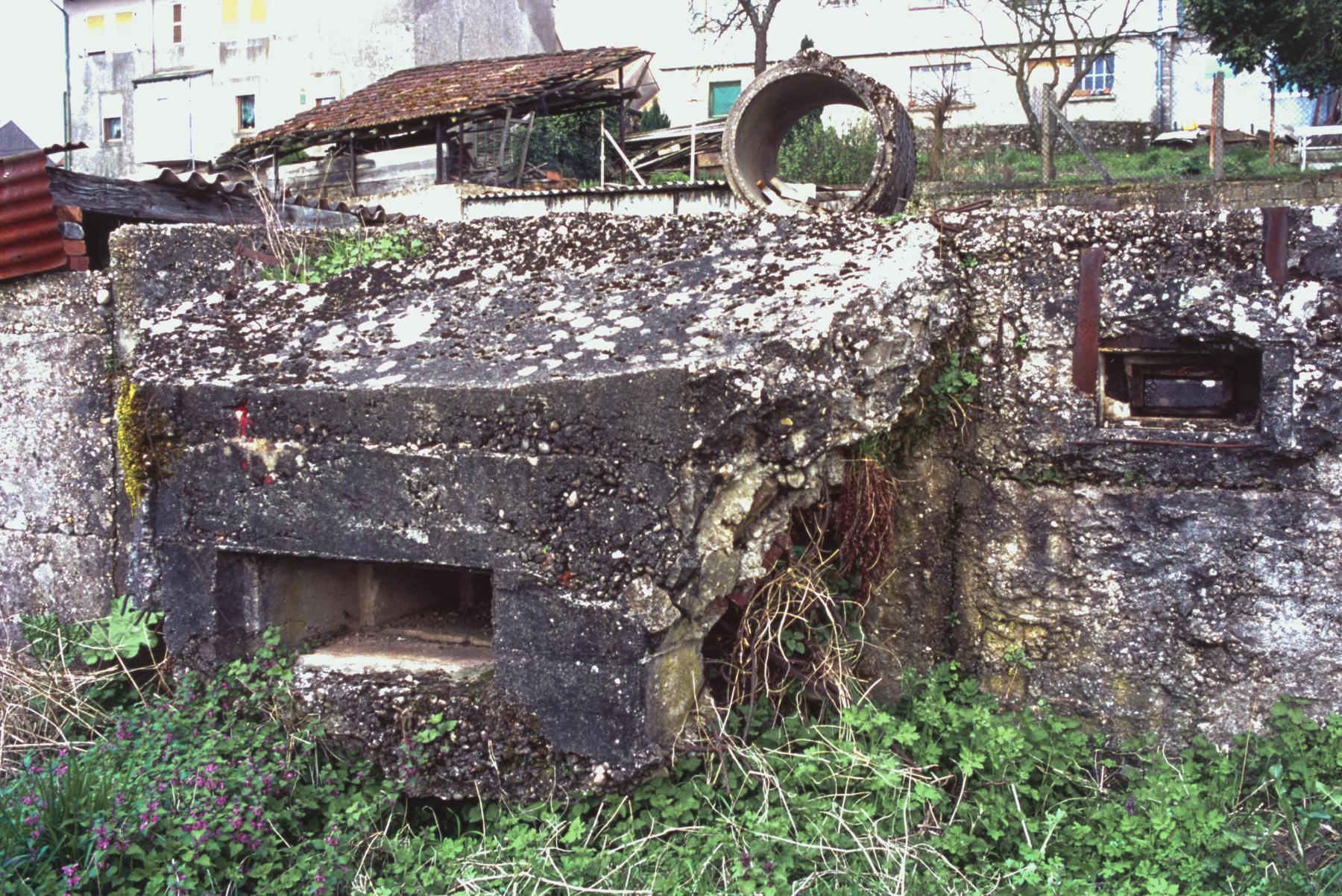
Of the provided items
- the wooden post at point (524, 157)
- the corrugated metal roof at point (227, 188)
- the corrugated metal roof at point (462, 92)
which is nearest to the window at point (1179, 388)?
the corrugated metal roof at point (227, 188)

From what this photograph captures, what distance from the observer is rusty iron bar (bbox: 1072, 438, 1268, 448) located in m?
2.94

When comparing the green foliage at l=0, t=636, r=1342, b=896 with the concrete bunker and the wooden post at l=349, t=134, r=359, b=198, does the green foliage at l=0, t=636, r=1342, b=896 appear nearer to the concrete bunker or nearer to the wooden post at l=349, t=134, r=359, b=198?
the concrete bunker

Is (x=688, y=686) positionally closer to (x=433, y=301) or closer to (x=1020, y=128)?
(x=433, y=301)

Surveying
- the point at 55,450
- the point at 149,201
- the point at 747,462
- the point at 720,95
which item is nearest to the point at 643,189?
the point at 149,201

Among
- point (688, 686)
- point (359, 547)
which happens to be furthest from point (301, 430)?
point (688, 686)

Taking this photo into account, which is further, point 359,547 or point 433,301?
point 433,301

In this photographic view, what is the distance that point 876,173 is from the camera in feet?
12.1

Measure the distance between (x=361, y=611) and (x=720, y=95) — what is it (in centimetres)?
2256

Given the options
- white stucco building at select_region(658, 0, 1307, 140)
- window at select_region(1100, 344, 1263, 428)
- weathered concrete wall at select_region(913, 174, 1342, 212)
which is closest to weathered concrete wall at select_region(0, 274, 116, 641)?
window at select_region(1100, 344, 1263, 428)

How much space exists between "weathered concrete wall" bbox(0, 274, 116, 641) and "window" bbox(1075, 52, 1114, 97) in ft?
71.0

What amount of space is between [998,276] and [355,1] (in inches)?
816

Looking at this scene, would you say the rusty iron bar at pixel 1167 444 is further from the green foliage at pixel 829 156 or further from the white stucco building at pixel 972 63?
the white stucco building at pixel 972 63

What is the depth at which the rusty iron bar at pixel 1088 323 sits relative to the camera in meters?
3.09

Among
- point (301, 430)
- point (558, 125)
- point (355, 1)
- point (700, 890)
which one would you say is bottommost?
point (700, 890)
